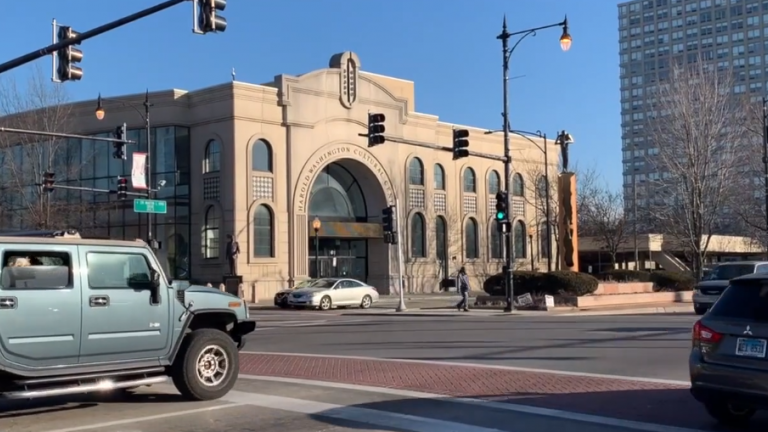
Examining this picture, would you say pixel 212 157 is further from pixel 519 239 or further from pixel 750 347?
pixel 750 347

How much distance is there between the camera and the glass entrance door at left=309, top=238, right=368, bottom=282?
178 feet

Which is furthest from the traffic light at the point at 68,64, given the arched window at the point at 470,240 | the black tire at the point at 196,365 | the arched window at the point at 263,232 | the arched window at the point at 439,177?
the arched window at the point at 470,240

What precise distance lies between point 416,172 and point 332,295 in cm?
2206

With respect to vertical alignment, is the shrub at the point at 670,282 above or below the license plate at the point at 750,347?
below

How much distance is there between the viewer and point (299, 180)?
164 feet

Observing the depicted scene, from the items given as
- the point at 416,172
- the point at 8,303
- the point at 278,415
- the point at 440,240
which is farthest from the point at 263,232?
the point at 8,303

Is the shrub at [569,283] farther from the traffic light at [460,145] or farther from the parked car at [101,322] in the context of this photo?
the parked car at [101,322]

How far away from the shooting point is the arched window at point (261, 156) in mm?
48406

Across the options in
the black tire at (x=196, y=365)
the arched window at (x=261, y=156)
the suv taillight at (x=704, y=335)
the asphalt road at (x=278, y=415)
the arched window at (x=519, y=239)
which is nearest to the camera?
the suv taillight at (x=704, y=335)

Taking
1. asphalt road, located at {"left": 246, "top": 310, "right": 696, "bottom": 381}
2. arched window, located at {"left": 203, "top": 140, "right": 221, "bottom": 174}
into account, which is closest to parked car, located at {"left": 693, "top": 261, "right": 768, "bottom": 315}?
asphalt road, located at {"left": 246, "top": 310, "right": 696, "bottom": 381}

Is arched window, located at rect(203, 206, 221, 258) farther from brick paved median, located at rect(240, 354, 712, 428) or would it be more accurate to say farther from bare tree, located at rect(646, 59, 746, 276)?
brick paved median, located at rect(240, 354, 712, 428)

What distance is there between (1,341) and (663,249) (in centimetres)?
7021

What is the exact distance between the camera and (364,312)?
112ft

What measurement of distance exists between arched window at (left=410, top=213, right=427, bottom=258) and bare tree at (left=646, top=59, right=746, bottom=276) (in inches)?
754
